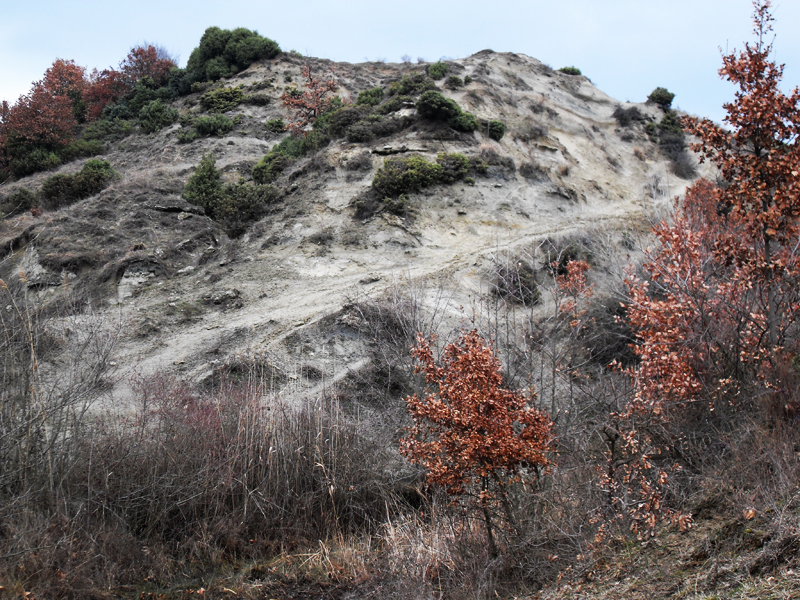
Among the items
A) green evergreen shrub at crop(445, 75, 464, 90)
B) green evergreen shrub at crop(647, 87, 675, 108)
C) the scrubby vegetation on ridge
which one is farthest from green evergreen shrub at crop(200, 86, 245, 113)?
green evergreen shrub at crop(647, 87, 675, 108)

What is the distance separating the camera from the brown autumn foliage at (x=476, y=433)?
19.9 feet

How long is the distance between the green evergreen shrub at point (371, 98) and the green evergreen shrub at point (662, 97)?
753 inches

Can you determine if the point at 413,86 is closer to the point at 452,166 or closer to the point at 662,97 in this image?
the point at 452,166

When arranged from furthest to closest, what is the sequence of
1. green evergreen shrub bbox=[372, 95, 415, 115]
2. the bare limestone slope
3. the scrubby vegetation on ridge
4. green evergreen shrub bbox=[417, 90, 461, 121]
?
green evergreen shrub bbox=[372, 95, 415, 115], green evergreen shrub bbox=[417, 90, 461, 121], the bare limestone slope, the scrubby vegetation on ridge

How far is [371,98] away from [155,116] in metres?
14.6

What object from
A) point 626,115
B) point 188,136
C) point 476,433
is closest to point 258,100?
point 188,136

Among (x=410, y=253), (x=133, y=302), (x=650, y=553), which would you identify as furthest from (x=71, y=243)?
(x=650, y=553)

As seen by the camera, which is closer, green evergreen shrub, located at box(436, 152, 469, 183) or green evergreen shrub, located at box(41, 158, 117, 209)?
green evergreen shrub, located at box(436, 152, 469, 183)

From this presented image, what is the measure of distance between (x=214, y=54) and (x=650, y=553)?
143 feet

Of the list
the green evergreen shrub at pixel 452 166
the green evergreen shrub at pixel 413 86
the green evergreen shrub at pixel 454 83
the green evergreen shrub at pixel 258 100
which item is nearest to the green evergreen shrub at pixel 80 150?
the green evergreen shrub at pixel 258 100

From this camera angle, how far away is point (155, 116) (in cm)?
3581

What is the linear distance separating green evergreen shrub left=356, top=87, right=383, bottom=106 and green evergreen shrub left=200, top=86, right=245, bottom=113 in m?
9.28

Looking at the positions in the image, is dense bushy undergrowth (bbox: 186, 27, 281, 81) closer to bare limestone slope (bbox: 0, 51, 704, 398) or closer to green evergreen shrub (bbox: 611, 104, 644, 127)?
bare limestone slope (bbox: 0, 51, 704, 398)

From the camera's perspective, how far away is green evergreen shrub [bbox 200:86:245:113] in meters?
35.4
